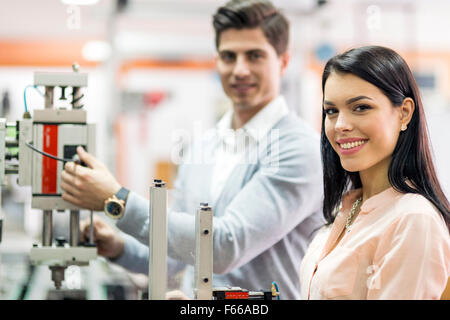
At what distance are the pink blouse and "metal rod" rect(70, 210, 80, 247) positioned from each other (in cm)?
66

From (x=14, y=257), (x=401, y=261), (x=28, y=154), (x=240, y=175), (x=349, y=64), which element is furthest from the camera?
(x=14, y=257)

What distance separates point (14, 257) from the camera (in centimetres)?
336

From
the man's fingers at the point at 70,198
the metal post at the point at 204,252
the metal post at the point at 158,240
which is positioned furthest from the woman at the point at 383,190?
the man's fingers at the point at 70,198

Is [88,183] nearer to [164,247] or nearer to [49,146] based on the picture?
[49,146]

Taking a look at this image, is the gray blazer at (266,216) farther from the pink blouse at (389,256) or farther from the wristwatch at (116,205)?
the pink blouse at (389,256)

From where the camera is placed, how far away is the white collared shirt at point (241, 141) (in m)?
1.88

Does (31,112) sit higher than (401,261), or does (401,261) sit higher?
(31,112)

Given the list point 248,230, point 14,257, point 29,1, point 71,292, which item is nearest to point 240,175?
point 248,230

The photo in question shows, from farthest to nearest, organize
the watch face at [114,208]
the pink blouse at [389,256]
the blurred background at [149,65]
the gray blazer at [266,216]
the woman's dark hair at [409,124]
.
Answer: the blurred background at [149,65]
the gray blazer at [266,216]
the watch face at [114,208]
the woman's dark hair at [409,124]
the pink blouse at [389,256]

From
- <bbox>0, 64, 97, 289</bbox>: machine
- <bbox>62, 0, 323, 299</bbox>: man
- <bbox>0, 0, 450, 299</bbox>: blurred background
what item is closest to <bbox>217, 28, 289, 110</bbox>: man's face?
<bbox>62, 0, 323, 299</bbox>: man

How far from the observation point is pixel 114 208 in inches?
61.1

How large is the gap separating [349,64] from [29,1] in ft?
8.89

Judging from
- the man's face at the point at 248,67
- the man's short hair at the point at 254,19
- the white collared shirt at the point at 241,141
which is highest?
the man's short hair at the point at 254,19
